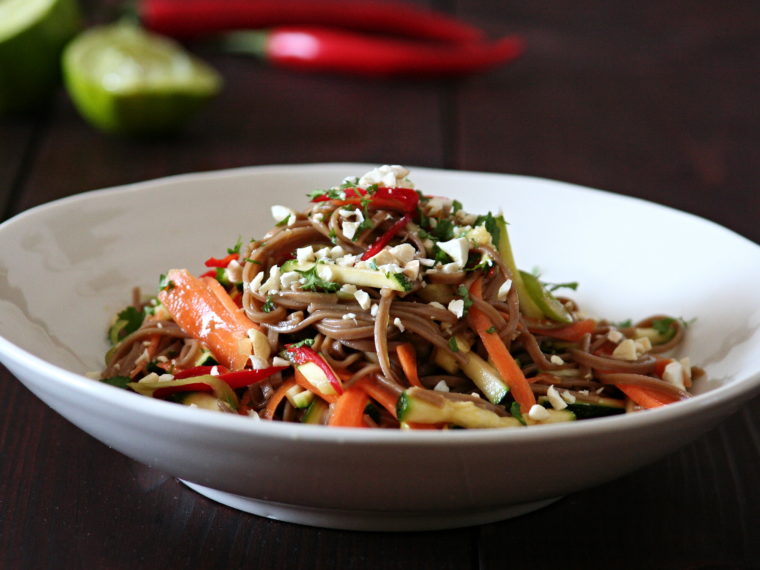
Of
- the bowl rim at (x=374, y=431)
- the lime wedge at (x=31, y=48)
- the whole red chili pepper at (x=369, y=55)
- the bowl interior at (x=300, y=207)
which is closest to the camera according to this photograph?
the bowl rim at (x=374, y=431)

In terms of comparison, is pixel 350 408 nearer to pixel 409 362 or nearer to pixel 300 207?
pixel 409 362

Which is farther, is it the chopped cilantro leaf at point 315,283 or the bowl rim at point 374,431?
the chopped cilantro leaf at point 315,283

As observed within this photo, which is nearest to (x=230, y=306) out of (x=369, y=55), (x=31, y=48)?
(x=31, y=48)

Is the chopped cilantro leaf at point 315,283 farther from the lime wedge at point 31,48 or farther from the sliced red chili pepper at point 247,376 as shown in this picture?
the lime wedge at point 31,48

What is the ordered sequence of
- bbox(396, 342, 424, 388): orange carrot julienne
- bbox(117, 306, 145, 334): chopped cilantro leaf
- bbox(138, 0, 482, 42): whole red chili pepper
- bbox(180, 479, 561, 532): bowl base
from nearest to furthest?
bbox(180, 479, 561, 532): bowl base → bbox(396, 342, 424, 388): orange carrot julienne → bbox(117, 306, 145, 334): chopped cilantro leaf → bbox(138, 0, 482, 42): whole red chili pepper

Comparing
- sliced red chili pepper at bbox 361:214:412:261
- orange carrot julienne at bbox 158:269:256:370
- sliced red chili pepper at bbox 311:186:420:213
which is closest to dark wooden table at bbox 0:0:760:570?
orange carrot julienne at bbox 158:269:256:370

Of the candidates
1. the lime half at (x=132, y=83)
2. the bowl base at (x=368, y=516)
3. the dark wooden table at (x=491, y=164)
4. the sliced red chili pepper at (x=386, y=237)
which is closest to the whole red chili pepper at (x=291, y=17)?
the dark wooden table at (x=491, y=164)

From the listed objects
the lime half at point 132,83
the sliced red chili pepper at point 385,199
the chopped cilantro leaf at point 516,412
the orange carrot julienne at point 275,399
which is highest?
the sliced red chili pepper at point 385,199

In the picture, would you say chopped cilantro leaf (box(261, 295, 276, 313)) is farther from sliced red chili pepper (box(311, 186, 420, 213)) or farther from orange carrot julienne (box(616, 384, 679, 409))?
orange carrot julienne (box(616, 384, 679, 409))
